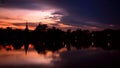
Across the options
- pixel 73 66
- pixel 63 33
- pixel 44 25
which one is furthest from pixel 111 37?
pixel 73 66

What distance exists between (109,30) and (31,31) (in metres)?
44.2

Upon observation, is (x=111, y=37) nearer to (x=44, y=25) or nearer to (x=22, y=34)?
(x=44, y=25)

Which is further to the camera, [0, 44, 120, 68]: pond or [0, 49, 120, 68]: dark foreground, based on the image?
[0, 44, 120, 68]: pond

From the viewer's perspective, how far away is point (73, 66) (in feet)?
96.2

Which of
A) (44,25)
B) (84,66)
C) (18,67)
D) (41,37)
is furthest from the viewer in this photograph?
(44,25)

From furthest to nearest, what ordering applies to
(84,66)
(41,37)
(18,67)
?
(41,37) → (84,66) → (18,67)

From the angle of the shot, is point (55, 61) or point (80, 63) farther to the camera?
point (55, 61)

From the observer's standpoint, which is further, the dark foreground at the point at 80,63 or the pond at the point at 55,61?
Result: the pond at the point at 55,61

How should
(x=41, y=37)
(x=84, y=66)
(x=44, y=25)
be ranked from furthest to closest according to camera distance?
(x=44, y=25), (x=41, y=37), (x=84, y=66)

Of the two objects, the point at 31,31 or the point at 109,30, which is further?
the point at 109,30

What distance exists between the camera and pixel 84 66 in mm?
28828

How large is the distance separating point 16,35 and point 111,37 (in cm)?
5121

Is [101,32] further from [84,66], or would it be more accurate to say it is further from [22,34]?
[84,66]

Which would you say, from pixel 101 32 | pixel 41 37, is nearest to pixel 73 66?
pixel 41 37
